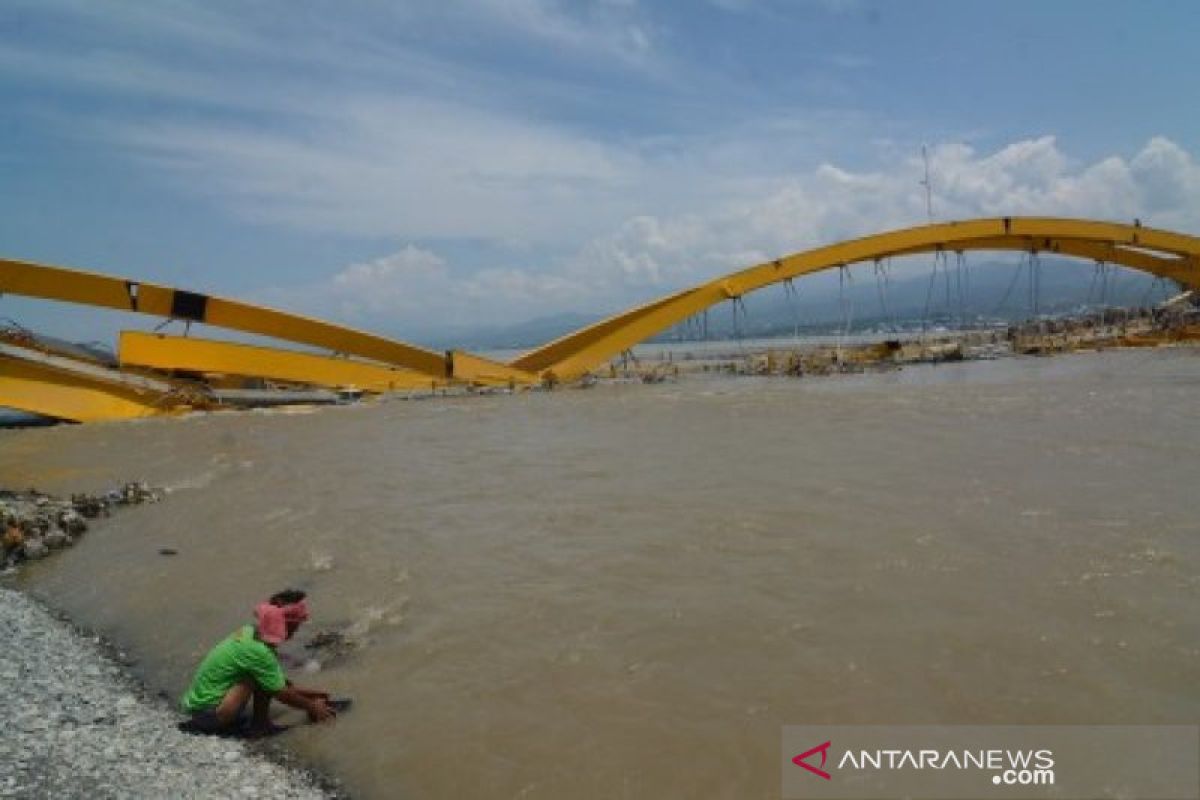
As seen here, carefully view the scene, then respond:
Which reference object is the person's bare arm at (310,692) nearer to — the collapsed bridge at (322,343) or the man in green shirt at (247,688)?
the man in green shirt at (247,688)

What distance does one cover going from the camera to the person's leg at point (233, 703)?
21.8 ft

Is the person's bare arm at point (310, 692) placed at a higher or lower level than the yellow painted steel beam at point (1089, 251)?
lower

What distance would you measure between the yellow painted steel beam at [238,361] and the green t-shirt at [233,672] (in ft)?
74.4

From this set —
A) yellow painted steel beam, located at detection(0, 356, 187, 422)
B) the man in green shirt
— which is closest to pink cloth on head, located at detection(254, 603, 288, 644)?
the man in green shirt

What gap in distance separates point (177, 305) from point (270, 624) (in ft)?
75.0

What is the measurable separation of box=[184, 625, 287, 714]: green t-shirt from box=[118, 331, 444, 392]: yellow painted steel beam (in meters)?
22.7

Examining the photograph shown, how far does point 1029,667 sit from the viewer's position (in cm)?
674

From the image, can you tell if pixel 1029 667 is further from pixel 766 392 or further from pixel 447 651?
pixel 766 392

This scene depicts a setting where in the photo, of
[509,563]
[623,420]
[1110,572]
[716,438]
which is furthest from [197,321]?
[1110,572]

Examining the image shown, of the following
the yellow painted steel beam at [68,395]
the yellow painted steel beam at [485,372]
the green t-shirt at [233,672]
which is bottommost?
the green t-shirt at [233,672]

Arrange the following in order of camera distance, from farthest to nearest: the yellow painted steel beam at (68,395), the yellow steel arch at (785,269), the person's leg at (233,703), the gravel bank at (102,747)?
1. the yellow steel arch at (785,269)
2. the yellow painted steel beam at (68,395)
3. the person's leg at (233,703)
4. the gravel bank at (102,747)

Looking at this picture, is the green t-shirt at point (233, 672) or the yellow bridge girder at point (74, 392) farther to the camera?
the yellow bridge girder at point (74, 392)

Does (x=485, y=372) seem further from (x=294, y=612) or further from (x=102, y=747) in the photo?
(x=102, y=747)

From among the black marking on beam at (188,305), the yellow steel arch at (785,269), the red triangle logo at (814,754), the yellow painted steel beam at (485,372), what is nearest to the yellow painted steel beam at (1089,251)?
the yellow steel arch at (785,269)
